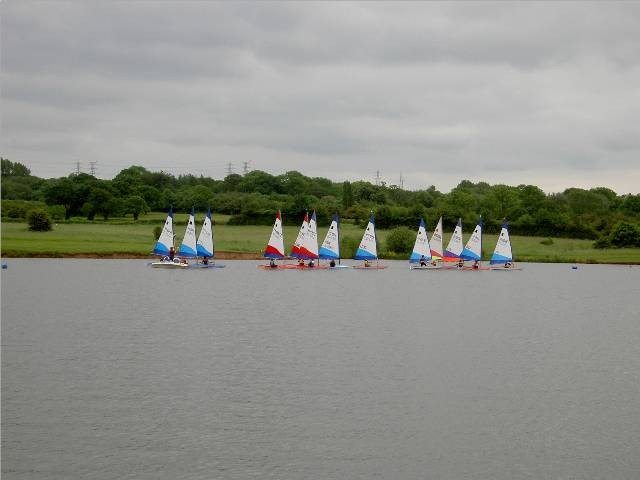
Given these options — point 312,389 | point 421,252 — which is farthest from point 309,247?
point 312,389

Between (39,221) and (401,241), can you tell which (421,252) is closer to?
(401,241)

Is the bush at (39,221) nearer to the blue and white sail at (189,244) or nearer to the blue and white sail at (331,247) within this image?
the blue and white sail at (189,244)

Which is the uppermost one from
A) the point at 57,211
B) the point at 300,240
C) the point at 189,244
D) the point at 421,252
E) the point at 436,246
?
the point at 57,211

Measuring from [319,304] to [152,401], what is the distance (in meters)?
37.2

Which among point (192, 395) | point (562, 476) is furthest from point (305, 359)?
point (562, 476)

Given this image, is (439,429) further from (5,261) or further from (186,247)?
(5,261)

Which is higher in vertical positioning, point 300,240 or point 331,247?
point 300,240

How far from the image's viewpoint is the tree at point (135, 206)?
16812 cm

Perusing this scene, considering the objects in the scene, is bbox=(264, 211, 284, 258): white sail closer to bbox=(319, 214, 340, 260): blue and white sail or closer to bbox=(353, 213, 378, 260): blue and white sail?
bbox=(319, 214, 340, 260): blue and white sail

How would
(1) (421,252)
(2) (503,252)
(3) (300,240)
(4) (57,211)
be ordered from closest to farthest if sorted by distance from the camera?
(3) (300,240) → (1) (421,252) → (2) (503,252) → (4) (57,211)

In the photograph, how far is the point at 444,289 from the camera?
3494 inches

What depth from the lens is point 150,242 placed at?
138250 mm

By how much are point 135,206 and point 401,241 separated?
172 ft

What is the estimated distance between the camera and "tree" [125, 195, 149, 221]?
16812 cm
